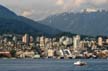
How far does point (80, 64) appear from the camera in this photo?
180 meters

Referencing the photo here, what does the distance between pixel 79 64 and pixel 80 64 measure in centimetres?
72

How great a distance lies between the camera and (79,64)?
180750 mm
